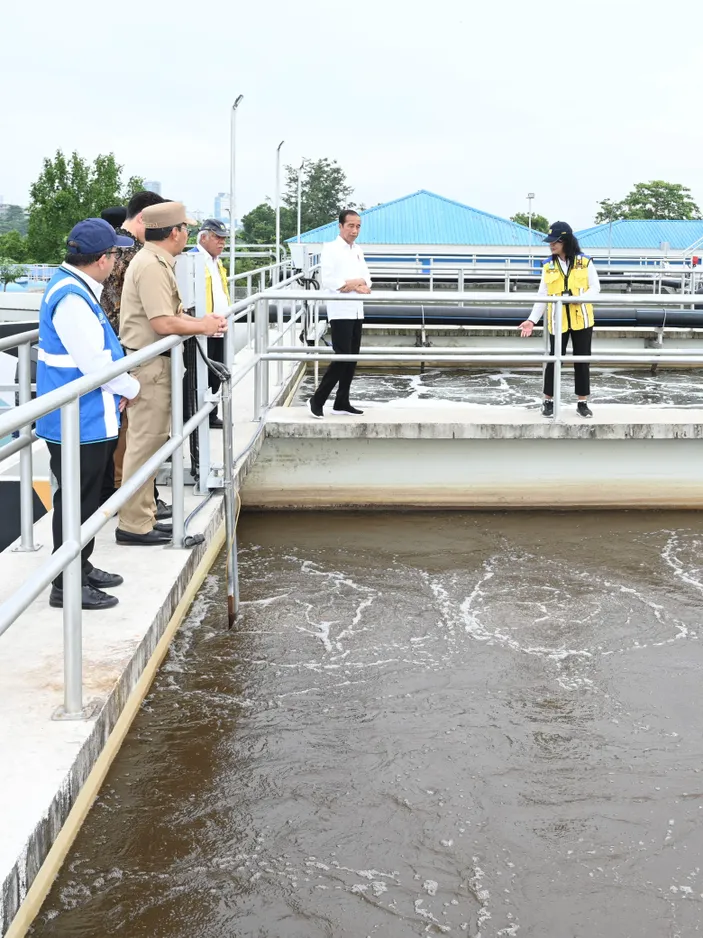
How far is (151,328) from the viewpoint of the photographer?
17.0 feet

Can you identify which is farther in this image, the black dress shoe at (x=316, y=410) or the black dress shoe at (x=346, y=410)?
the black dress shoe at (x=346, y=410)

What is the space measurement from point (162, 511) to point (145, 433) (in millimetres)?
770

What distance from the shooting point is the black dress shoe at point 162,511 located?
5773 mm

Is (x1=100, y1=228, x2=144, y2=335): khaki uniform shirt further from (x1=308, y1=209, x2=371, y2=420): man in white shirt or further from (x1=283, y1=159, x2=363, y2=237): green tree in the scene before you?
(x1=283, y1=159, x2=363, y2=237): green tree

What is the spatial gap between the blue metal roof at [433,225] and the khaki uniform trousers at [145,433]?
4379 cm

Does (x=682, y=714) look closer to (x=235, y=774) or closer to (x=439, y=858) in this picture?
(x=439, y=858)

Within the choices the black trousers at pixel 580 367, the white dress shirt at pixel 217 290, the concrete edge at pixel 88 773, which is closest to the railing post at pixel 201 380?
the white dress shirt at pixel 217 290

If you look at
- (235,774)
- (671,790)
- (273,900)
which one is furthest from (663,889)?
(235,774)

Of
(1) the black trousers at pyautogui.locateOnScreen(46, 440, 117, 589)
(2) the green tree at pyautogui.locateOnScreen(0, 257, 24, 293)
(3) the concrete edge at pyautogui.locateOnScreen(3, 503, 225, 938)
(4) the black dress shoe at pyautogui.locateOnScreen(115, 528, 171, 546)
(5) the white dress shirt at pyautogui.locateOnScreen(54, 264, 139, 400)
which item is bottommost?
(3) the concrete edge at pyautogui.locateOnScreen(3, 503, 225, 938)

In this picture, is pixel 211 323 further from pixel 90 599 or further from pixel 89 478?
pixel 90 599

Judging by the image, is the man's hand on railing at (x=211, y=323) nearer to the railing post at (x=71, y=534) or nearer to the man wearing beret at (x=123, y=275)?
the man wearing beret at (x=123, y=275)

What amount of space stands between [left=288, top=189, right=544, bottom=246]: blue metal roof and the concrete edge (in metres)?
44.8

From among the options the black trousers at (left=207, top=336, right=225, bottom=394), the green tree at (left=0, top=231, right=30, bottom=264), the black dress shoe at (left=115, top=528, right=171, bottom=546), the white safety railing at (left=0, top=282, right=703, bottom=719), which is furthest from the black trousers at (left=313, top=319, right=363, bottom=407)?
the green tree at (left=0, top=231, right=30, bottom=264)

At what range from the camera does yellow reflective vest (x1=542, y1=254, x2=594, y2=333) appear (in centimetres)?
798
